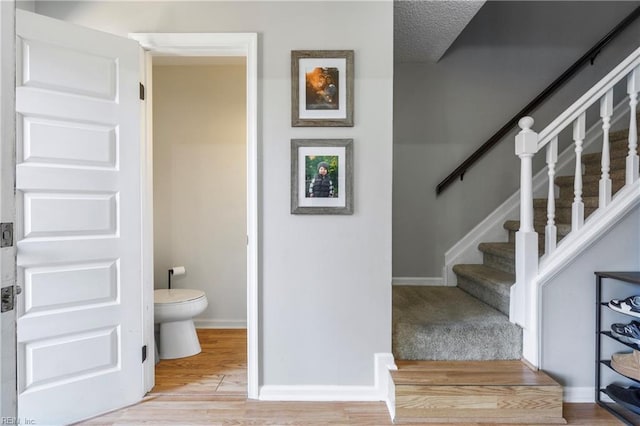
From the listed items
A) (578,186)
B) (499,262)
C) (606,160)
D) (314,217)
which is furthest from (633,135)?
(314,217)

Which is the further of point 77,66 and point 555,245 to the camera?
point 555,245

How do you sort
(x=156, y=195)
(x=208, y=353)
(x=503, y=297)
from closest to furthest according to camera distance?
1. (x=503, y=297)
2. (x=208, y=353)
3. (x=156, y=195)

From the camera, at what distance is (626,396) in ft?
5.92

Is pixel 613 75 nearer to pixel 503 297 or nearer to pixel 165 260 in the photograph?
pixel 503 297

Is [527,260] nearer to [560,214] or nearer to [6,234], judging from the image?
[560,214]

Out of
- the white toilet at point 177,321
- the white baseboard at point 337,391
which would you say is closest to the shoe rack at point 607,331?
the white baseboard at point 337,391

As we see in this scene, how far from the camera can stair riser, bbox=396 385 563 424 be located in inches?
71.3

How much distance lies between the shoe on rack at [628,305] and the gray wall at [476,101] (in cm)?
135

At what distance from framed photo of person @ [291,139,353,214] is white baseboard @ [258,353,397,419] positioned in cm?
89

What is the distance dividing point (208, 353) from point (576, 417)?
232cm

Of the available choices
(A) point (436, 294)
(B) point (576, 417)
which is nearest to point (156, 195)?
(A) point (436, 294)

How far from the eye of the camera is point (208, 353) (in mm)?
2703

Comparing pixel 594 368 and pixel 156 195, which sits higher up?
pixel 156 195

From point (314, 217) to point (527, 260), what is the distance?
123 centimetres
